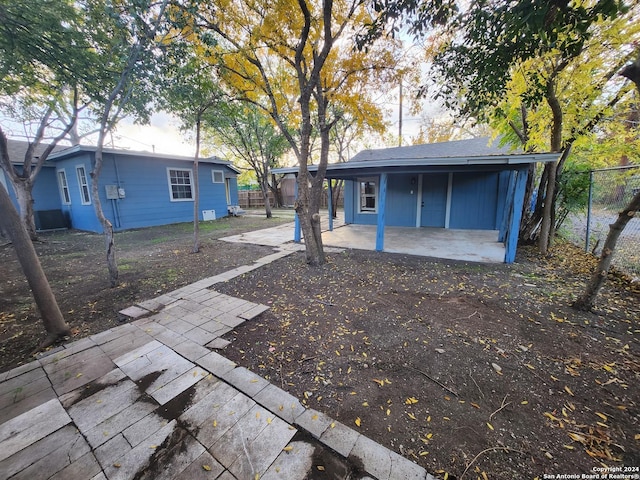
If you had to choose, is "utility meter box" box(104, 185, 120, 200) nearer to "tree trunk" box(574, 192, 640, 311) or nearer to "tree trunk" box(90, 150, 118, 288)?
"tree trunk" box(90, 150, 118, 288)

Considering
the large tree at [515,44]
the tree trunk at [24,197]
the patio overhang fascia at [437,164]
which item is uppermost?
the large tree at [515,44]

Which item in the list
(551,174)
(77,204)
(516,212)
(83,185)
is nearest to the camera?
(516,212)

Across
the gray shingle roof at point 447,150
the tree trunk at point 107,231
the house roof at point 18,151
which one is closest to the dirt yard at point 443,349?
the tree trunk at point 107,231

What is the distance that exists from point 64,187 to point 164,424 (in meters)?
12.8

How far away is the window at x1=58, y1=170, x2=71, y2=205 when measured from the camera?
379 inches

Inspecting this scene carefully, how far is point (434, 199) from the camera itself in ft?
28.8

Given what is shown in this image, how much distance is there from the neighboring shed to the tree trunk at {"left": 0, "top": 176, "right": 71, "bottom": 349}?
7376 mm

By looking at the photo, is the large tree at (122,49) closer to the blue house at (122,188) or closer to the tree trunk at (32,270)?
the tree trunk at (32,270)

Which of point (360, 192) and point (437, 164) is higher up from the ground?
point (437, 164)

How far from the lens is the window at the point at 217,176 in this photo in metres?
12.2

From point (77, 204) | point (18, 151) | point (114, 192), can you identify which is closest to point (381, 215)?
point (114, 192)

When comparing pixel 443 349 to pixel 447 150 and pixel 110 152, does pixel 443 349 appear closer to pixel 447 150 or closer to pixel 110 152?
pixel 447 150

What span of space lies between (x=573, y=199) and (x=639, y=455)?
628cm

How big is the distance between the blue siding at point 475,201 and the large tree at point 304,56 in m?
5.12
